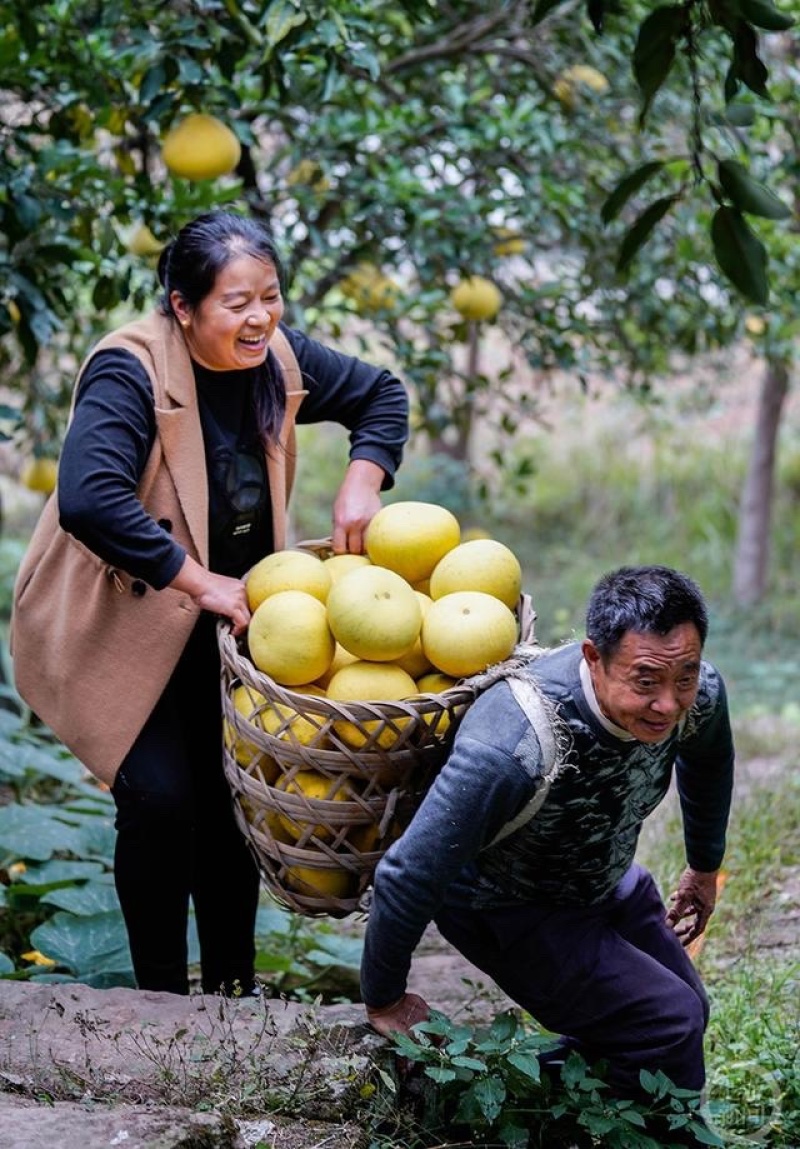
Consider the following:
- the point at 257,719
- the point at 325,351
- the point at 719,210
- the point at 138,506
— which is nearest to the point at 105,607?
the point at 138,506

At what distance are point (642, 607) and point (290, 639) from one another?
0.54m

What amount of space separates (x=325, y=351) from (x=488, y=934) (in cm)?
112

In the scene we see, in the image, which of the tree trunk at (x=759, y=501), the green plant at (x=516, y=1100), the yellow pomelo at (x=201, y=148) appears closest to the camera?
the green plant at (x=516, y=1100)

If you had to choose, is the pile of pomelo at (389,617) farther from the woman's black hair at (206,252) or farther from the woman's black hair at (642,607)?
the woman's black hair at (206,252)

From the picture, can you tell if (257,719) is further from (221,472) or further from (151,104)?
(151,104)

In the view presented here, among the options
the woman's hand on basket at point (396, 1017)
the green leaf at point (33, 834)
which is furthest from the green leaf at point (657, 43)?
the green leaf at point (33, 834)

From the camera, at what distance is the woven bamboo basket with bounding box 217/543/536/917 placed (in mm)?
2068

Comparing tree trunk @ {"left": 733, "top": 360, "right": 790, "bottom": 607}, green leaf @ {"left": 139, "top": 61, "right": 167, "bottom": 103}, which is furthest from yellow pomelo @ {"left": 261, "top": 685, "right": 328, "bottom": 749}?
tree trunk @ {"left": 733, "top": 360, "right": 790, "bottom": 607}

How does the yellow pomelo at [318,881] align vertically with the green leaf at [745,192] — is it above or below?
below

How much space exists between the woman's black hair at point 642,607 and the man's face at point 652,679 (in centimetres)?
1

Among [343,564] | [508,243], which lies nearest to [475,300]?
[508,243]

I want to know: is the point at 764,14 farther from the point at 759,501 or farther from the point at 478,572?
the point at 759,501

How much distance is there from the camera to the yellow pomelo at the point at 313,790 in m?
2.12

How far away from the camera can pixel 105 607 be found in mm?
2424
